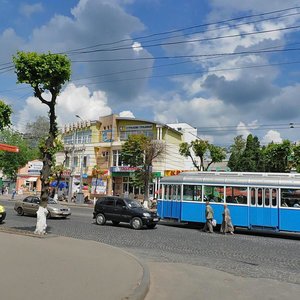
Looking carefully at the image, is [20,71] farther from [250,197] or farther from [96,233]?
[250,197]

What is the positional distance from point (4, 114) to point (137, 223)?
11.2 m

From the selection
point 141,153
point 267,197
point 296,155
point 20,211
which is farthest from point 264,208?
point 141,153

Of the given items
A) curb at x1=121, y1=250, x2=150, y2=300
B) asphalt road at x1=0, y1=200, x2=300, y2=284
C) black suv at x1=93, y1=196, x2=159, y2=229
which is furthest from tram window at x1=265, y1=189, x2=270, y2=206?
curb at x1=121, y1=250, x2=150, y2=300

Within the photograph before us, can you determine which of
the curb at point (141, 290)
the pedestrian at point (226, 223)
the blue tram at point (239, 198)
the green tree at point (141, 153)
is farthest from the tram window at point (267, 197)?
the green tree at point (141, 153)

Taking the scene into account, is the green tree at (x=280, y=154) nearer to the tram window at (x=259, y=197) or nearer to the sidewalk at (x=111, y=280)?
the tram window at (x=259, y=197)

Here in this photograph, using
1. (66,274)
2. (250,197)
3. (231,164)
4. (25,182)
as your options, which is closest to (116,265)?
(66,274)

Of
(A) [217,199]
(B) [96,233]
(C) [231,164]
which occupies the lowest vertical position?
(B) [96,233]

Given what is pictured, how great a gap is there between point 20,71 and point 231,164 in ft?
162

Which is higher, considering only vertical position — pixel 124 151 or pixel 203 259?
pixel 124 151

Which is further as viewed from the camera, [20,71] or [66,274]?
[20,71]

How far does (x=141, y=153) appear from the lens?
147 ft

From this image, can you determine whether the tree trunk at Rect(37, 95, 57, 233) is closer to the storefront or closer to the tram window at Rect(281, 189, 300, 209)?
the tram window at Rect(281, 189, 300, 209)

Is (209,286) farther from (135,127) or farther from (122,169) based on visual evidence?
(135,127)

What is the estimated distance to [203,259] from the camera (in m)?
12.5
